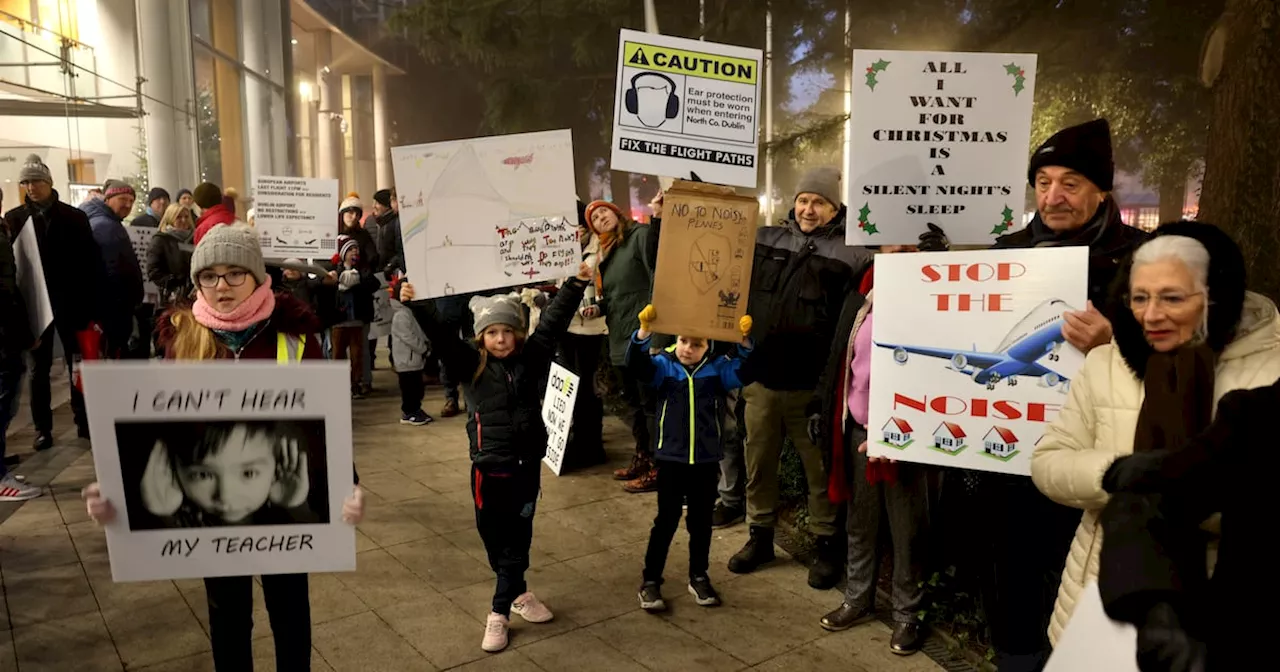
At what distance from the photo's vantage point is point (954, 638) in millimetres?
4113

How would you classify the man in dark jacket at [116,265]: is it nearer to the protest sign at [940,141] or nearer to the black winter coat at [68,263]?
the black winter coat at [68,263]

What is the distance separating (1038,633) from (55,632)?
442 centimetres

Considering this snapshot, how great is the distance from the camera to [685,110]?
14.9ft

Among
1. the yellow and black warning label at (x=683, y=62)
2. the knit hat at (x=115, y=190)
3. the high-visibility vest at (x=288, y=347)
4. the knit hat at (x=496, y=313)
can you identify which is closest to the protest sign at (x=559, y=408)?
the knit hat at (x=496, y=313)

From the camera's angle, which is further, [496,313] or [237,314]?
[496,313]

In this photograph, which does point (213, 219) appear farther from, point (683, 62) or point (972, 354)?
point (972, 354)

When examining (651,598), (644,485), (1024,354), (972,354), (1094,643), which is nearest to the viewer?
(1094,643)

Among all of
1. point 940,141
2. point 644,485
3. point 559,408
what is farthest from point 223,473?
point 644,485

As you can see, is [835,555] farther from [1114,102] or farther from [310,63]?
[310,63]

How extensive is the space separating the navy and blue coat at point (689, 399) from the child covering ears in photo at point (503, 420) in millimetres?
509

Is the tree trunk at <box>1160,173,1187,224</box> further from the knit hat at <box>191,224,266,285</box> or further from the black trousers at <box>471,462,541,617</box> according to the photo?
the knit hat at <box>191,224,266,285</box>

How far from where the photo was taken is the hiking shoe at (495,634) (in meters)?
4.04

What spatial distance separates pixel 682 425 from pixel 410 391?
16.9 ft

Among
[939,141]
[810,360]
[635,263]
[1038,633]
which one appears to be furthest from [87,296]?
[1038,633]
